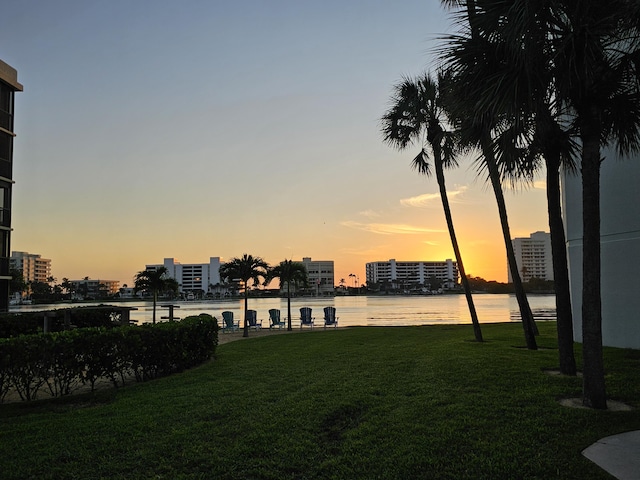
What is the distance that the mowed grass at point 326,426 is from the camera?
13.7 ft

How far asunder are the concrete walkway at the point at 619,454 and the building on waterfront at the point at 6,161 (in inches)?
895

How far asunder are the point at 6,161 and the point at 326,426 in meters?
21.8

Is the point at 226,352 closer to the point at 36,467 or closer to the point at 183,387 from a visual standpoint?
the point at 183,387

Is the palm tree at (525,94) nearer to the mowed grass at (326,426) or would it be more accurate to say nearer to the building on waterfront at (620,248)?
the mowed grass at (326,426)

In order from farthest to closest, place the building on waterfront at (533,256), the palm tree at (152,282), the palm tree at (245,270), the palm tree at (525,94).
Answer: the building on waterfront at (533,256) → the palm tree at (152,282) → the palm tree at (245,270) → the palm tree at (525,94)

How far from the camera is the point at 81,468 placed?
424 centimetres

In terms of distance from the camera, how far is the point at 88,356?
7.66m

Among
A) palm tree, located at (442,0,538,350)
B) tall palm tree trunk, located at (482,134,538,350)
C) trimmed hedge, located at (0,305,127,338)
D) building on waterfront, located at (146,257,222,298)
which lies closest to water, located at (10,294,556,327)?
trimmed hedge, located at (0,305,127,338)

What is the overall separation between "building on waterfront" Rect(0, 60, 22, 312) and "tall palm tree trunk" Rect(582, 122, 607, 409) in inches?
879

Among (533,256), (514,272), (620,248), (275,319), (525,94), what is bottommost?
(275,319)

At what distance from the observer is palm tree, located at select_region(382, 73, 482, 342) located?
14875 mm

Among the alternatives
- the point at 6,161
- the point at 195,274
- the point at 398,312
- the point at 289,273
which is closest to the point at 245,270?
the point at 289,273

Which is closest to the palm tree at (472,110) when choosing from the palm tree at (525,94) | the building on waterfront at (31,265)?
the palm tree at (525,94)

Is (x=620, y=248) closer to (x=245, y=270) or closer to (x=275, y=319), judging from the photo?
(x=245, y=270)
